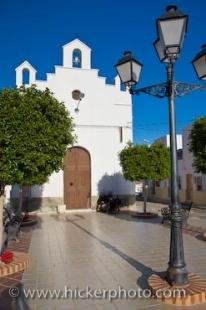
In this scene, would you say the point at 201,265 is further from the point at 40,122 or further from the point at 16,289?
the point at 40,122

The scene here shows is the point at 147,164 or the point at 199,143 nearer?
the point at 199,143

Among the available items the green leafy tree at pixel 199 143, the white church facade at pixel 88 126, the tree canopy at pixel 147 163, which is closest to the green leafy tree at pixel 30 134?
the green leafy tree at pixel 199 143

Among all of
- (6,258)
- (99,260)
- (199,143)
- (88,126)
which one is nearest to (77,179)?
(88,126)

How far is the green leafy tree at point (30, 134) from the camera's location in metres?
7.22

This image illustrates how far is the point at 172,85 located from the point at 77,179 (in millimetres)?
14627

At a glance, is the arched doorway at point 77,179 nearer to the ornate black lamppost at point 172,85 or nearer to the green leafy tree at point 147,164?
the green leafy tree at point 147,164

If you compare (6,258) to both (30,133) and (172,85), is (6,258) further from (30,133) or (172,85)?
(172,85)

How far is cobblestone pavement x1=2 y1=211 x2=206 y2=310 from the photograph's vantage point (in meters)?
5.56

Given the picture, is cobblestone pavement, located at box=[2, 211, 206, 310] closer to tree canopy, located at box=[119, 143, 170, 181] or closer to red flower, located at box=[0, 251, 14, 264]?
red flower, located at box=[0, 251, 14, 264]

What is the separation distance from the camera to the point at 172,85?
601 cm

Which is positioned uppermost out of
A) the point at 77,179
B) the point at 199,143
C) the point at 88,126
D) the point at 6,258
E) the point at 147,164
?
the point at 88,126

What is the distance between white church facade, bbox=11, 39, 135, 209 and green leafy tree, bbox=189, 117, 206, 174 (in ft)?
32.0

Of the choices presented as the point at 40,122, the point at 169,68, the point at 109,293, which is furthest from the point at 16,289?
the point at 169,68

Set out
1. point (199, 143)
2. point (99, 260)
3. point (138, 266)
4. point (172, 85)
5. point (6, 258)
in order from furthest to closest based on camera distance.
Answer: point (199, 143) → point (99, 260) → point (138, 266) → point (6, 258) → point (172, 85)
